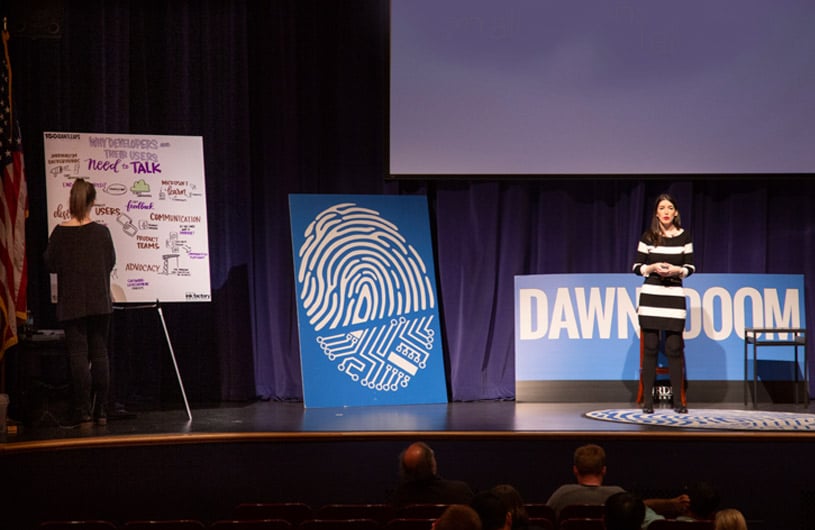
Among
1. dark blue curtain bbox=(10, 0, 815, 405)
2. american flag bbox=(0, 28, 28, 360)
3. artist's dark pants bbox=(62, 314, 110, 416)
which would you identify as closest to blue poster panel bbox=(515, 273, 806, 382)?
dark blue curtain bbox=(10, 0, 815, 405)

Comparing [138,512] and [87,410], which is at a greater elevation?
[87,410]

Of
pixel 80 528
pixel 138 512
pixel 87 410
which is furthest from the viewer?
pixel 87 410

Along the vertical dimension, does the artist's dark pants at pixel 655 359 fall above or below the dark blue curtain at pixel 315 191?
below

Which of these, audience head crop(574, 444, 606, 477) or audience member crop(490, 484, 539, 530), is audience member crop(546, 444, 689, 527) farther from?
audience member crop(490, 484, 539, 530)

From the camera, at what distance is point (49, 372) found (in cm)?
786

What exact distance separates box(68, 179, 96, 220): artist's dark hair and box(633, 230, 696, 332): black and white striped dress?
338 cm

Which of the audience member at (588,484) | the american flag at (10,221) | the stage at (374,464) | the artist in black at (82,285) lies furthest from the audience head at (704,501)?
the american flag at (10,221)

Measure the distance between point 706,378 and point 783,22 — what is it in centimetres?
264

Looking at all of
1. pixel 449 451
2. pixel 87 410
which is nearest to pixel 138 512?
pixel 87 410

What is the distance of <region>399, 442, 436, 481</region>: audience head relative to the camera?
439 centimetres

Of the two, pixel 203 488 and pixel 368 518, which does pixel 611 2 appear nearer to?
pixel 203 488

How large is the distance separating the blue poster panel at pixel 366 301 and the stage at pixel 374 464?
4.46 feet

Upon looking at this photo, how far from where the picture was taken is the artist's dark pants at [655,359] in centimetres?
689

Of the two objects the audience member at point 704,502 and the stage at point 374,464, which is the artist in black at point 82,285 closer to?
the stage at point 374,464
